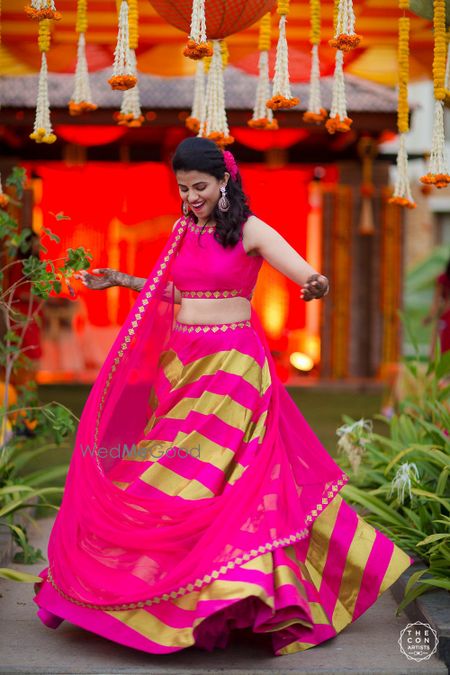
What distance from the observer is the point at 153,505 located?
10.8 feet

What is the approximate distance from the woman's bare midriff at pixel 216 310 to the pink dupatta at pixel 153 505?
0.11 m

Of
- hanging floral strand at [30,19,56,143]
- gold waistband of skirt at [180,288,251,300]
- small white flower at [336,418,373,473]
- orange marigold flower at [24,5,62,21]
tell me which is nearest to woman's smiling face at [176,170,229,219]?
gold waistband of skirt at [180,288,251,300]

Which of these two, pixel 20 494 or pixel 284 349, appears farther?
pixel 284 349

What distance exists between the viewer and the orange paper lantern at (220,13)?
4.52 meters

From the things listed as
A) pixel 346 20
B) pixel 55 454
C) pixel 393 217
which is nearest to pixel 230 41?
pixel 346 20

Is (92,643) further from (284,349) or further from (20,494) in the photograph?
(284,349)

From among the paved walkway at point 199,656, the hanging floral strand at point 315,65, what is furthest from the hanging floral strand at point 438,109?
the paved walkway at point 199,656

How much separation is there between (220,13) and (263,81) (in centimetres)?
57

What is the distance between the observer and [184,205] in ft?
11.8

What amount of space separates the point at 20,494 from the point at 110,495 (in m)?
1.64

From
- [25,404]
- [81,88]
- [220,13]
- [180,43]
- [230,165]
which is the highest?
[180,43]

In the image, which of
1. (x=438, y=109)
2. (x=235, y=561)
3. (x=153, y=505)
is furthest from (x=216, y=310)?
(x=438, y=109)

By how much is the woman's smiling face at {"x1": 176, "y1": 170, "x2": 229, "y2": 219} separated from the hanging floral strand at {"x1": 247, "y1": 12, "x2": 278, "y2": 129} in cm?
162

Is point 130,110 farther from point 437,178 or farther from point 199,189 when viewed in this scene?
point 199,189
